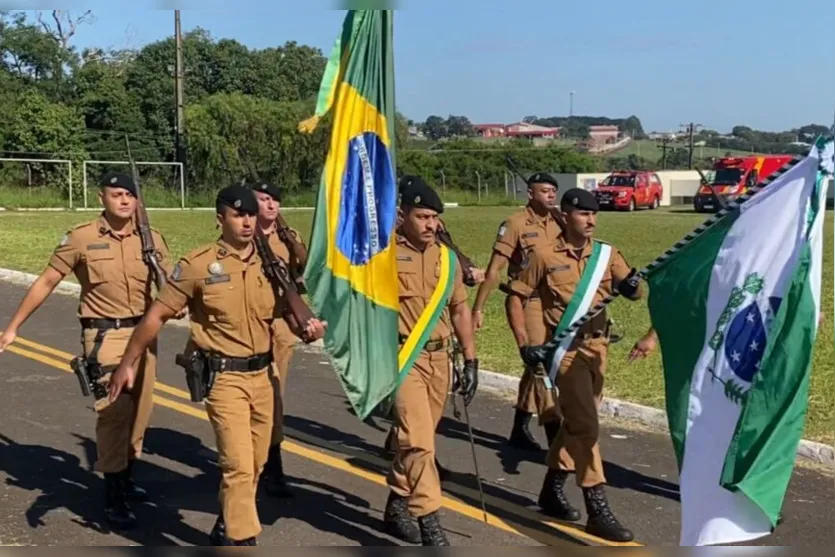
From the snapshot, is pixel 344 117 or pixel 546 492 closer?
pixel 344 117

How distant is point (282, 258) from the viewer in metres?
7.20

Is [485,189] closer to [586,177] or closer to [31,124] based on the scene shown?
[586,177]

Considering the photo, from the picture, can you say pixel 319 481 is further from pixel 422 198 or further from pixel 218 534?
pixel 422 198

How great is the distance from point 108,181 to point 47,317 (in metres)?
8.35

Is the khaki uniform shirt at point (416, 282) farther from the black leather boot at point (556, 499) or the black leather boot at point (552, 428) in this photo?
the black leather boot at point (552, 428)

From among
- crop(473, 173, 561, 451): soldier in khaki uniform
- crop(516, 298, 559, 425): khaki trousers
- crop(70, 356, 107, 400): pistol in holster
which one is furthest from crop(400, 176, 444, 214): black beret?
crop(70, 356, 107, 400): pistol in holster

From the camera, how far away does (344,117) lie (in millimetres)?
5562

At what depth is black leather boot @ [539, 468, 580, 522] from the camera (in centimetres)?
646

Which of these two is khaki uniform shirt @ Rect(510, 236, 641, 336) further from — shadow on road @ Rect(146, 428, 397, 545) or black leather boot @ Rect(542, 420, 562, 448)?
shadow on road @ Rect(146, 428, 397, 545)

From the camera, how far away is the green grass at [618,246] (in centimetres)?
959

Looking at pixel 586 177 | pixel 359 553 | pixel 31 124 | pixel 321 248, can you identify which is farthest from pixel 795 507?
pixel 586 177

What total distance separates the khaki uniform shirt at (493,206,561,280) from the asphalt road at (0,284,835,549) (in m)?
1.42

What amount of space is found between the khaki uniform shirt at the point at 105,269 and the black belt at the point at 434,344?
1.67 metres

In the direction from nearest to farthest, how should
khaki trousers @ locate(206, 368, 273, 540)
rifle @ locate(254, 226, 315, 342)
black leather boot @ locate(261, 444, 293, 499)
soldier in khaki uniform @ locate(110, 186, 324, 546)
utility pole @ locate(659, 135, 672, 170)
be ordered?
1. khaki trousers @ locate(206, 368, 273, 540)
2. soldier in khaki uniform @ locate(110, 186, 324, 546)
3. rifle @ locate(254, 226, 315, 342)
4. black leather boot @ locate(261, 444, 293, 499)
5. utility pole @ locate(659, 135, 672, 170)
